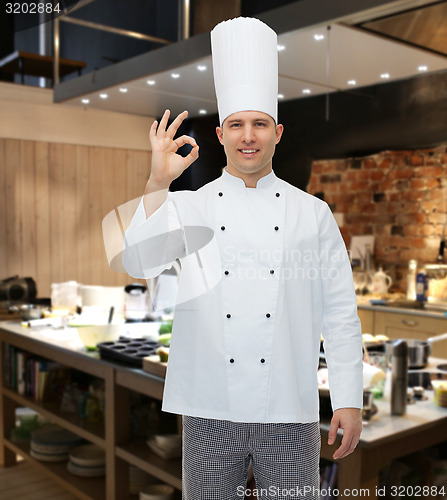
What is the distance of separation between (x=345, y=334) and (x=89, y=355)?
1522 millimetres

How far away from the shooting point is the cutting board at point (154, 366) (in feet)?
6.23

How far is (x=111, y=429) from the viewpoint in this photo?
2.18 meters

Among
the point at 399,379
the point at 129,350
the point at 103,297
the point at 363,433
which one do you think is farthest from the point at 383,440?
the point at 103,297

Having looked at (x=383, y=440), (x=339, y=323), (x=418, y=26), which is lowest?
(x=383, y=440)

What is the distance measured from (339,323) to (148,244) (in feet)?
1.06

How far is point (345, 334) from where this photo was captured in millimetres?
962

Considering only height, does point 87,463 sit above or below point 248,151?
below

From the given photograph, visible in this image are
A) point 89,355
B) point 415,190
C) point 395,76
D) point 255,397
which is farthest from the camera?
point 415,190

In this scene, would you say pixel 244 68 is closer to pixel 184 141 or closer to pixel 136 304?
pixel 184 141

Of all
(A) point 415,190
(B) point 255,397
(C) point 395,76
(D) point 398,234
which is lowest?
(B) point 255,397

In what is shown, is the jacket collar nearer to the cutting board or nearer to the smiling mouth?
the smiling mouth

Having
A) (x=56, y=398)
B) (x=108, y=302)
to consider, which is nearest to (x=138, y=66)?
(x=108, y=302)

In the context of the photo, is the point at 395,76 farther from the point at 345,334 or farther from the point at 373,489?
the point at 345,334

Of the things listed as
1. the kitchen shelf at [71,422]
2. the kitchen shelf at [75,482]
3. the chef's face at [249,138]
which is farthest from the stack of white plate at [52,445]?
the chef's face at [249,138]
